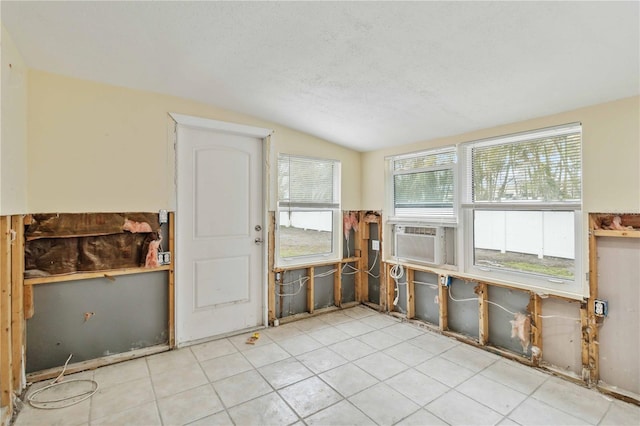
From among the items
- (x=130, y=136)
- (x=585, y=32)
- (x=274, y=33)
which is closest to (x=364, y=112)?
(x=274, y=33)

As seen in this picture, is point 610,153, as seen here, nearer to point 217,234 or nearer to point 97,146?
point 217,234

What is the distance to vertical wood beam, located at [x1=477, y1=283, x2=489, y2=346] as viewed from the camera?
3.05 meters

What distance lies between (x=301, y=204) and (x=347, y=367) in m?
1.92

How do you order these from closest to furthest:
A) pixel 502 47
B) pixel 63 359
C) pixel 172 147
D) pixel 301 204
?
pixel 502 47 → pixel 63 359 → pixel 172 147 → pixel 301 204

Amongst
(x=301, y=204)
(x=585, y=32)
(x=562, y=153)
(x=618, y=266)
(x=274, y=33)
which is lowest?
(x=618, y=266)

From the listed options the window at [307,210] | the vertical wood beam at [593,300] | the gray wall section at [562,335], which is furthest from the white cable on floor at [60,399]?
the vertical wood beam at [593,300]

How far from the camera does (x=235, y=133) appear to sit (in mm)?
3393

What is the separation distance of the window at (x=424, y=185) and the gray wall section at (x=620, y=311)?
131cm

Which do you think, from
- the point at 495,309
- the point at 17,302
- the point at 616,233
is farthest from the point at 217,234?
the point at 616,233

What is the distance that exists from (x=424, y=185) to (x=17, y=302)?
12.6 ft

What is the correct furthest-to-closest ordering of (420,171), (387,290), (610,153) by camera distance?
(387,290) < (420,171) < (610,153)

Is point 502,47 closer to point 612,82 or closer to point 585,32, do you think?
point 585,32

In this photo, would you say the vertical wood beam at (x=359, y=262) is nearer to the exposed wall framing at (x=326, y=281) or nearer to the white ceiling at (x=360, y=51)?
the exposed wall framing at (x=326, y=281)

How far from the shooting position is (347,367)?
268 centimetres
